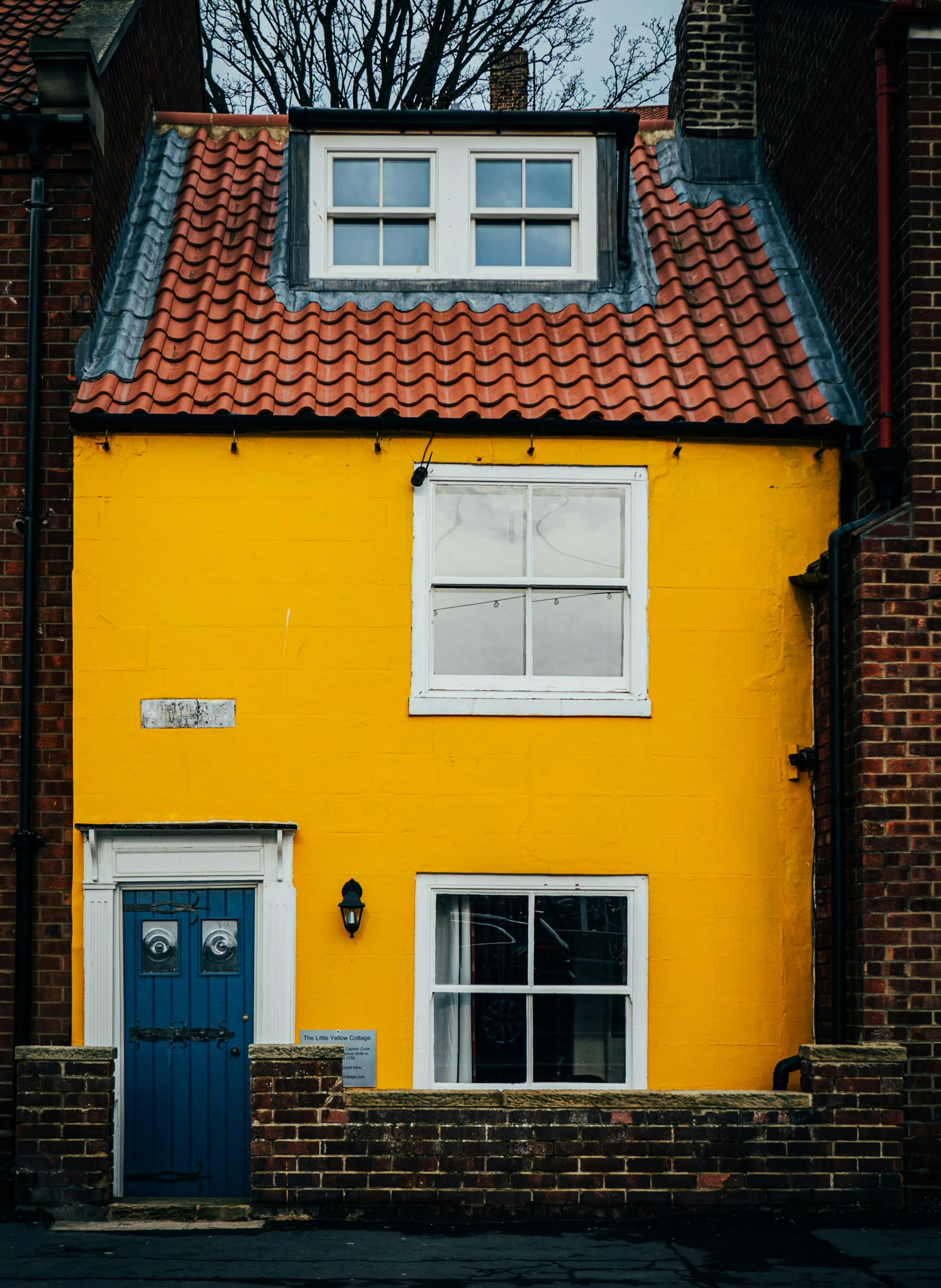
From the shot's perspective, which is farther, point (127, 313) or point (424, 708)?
point (127, 313)

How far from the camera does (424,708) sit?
9.12m

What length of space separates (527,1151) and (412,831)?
7.46 ft

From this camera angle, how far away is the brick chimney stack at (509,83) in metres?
17.5

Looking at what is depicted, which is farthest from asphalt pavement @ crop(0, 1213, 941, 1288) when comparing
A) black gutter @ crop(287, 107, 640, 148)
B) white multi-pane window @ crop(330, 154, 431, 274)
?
black gutter @ crop(287, 107, 640, 148)

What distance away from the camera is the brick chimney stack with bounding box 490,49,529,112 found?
57.3ft

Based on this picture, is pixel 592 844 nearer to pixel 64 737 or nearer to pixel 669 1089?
pixel 669 1089

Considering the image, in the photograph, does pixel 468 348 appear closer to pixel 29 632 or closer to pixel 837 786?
pixel 29 632

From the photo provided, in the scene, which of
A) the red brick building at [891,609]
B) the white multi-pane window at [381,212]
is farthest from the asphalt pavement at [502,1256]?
the white multi-pane window at [381,212]

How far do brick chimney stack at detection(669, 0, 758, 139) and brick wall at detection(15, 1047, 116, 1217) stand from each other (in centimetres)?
917

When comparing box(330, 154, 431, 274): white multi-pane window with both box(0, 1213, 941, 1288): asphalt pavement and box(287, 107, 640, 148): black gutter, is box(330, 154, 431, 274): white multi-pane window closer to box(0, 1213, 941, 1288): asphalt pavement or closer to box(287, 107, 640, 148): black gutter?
A: box(287, 107, 640, 148): black gutter

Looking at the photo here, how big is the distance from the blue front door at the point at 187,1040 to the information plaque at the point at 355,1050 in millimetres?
468

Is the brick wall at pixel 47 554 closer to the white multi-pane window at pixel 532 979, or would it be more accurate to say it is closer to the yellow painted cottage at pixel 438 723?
the yellow painted cottage at pixel 438 723

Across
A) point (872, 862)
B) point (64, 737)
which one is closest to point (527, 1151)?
point (872, 862)

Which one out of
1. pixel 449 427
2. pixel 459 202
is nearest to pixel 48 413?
pixel 449 427
